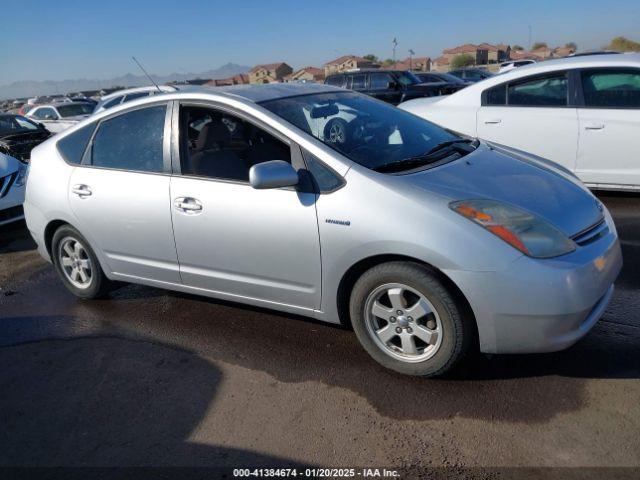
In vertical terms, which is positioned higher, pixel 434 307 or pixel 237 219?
pixel 237 219

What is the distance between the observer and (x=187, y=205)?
368 centimetres

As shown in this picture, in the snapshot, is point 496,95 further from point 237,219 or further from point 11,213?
point 11,213

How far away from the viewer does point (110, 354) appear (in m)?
3.81

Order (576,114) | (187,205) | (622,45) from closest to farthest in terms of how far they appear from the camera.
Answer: (187,205)
(576,114)
(622,45)

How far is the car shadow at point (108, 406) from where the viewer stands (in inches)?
108

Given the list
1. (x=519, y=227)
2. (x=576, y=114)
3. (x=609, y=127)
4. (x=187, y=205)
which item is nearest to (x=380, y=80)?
(x=576, y=114)

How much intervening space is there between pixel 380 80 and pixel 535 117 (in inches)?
453

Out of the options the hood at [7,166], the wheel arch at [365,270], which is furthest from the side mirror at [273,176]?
the hood at [7,166]

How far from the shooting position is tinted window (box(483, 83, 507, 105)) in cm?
649

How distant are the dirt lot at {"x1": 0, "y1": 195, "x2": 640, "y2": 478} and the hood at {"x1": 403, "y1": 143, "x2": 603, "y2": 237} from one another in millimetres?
835

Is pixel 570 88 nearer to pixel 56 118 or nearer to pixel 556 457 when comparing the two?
pixel 556 457

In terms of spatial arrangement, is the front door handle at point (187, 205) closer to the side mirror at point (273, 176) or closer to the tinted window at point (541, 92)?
the side mirror at point (273, 176)

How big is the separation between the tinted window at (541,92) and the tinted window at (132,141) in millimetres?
4237

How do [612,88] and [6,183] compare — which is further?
[6,183]
